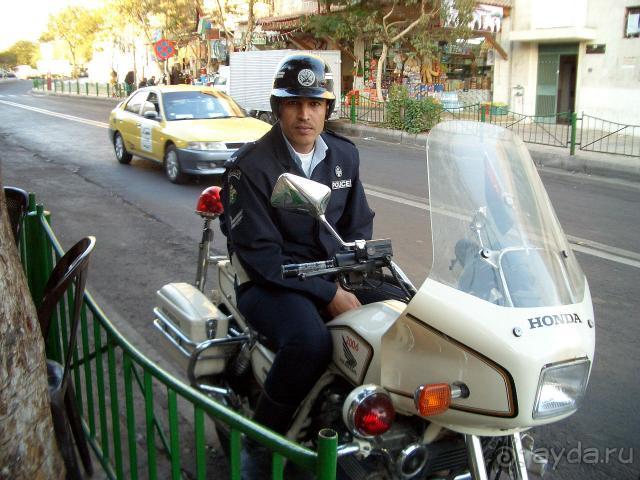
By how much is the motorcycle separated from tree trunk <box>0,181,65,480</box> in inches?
36.1

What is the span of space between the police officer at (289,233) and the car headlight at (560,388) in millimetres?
931

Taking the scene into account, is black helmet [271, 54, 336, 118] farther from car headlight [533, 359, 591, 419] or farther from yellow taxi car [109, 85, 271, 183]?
yellow taxi car [109, 85, 271, 183]

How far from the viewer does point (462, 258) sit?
91.3 inches

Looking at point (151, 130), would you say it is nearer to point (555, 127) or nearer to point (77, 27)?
point (555, 127)

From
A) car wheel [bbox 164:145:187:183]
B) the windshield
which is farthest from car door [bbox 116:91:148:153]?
the windshield

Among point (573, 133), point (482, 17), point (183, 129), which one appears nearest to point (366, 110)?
point (482, 17)

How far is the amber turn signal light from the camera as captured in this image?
212 cm

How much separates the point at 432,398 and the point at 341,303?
0.85 metres

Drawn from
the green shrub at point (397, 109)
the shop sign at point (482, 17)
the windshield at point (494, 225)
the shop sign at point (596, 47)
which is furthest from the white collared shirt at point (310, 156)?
the shop sign at point (482, 17)

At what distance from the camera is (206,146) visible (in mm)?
10805

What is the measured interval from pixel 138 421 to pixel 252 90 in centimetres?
2027

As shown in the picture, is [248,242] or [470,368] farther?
[248,242]

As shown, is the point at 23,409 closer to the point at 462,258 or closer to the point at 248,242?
the point at 248,242

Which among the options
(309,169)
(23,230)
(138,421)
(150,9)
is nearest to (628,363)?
(309,169)
